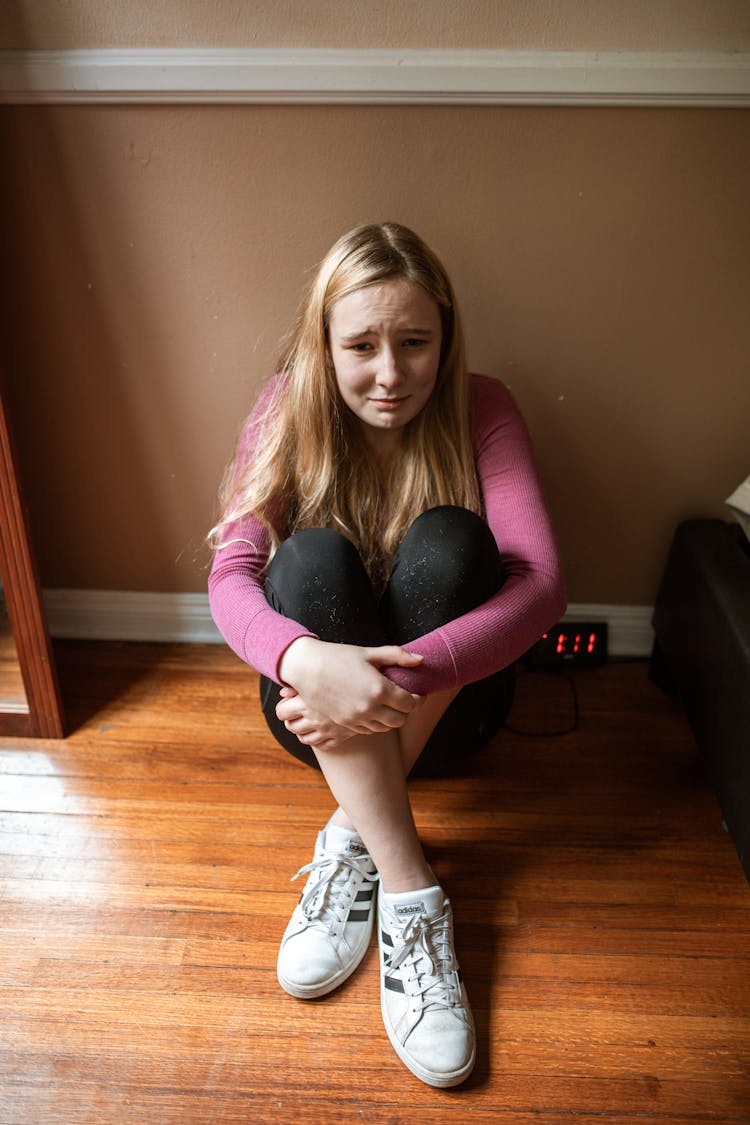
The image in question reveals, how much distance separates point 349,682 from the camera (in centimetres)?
99

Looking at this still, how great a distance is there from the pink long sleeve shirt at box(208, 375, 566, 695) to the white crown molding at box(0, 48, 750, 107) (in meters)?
0.42

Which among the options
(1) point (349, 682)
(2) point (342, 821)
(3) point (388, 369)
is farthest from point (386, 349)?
(2) point (342, 821)

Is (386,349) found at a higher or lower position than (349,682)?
higher

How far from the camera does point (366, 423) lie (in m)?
1.26

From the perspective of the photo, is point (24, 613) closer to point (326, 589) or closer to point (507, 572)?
point (326, 589)

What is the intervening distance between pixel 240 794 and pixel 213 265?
2.86 ft

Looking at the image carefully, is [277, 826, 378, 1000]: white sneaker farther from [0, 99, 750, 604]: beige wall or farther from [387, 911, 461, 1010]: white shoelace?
[0, 99, 750, 604]: beige wall

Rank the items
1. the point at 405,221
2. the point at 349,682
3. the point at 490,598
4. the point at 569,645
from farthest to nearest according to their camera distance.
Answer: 1. the point at 569,645
2. the point at 405,221
3. the point at 490,598
4. the point at 349,682


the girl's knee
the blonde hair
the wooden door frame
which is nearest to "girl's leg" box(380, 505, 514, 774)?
the girl's knee

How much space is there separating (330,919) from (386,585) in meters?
0.46

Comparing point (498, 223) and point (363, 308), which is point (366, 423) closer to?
point (363, 308)

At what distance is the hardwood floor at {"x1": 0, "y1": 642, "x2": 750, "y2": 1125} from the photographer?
1.00 meters

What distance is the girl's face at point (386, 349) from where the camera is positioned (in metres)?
1.07

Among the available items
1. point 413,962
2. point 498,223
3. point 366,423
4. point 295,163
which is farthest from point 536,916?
point 295,163
